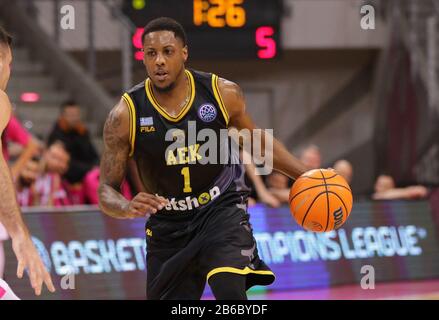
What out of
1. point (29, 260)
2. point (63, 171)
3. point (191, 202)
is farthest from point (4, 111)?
point (63, 171)

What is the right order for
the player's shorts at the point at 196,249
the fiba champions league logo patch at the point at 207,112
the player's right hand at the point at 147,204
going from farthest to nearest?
the fiba champions league logo patch at the point at 207,112
the player's shorts at the point at 196,249
the player's right hand at the point at 147,204

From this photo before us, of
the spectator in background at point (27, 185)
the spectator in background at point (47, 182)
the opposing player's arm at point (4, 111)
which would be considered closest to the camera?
the opposing player's arm at point (4, 111)

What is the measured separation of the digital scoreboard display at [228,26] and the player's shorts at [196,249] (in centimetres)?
607

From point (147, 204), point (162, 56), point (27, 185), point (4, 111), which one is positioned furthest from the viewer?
point (27, 185)

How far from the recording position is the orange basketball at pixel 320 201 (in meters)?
5.21

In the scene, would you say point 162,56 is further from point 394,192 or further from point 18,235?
point 394,192

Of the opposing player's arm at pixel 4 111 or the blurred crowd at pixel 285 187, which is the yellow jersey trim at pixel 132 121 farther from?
the blurred crowd at pixel 285 187

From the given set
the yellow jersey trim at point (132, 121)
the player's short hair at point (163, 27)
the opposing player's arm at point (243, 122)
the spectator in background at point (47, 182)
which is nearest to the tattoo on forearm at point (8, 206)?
the yellow jersey trim at point (132, 121)

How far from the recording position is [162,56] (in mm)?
5039

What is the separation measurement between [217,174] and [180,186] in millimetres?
245

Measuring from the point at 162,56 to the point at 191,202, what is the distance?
0.86 m

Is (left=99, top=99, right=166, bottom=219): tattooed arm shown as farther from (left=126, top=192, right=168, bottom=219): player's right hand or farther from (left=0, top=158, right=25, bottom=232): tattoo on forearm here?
(left=0, top=158, right=25, bottom=232): tattoo on forearm
